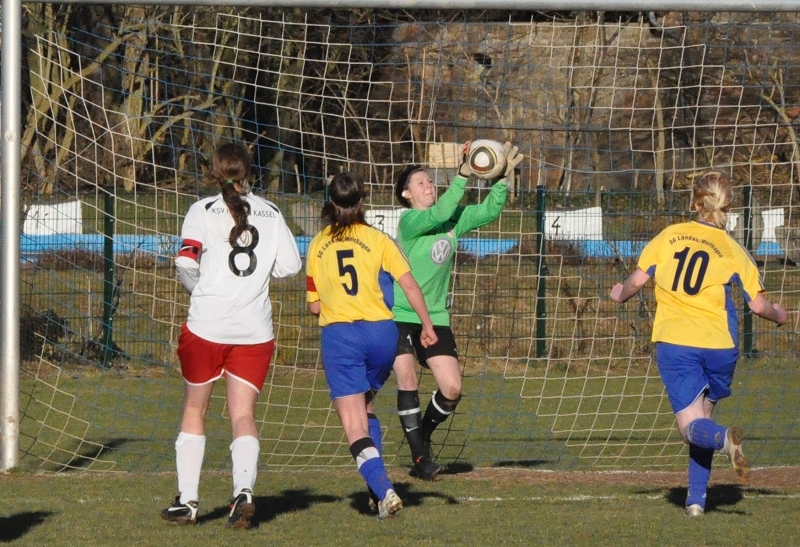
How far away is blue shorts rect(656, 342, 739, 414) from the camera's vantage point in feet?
18.6

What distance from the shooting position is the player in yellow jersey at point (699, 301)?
5.67 m

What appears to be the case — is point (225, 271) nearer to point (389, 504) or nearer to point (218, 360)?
point (218, 360)

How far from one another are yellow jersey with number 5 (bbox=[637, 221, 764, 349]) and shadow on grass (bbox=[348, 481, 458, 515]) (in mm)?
1593

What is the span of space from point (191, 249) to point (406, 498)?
2.02 m

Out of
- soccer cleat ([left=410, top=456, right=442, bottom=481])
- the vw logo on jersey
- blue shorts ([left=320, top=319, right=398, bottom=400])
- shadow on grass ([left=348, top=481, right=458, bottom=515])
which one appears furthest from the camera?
the vw logo on jersey

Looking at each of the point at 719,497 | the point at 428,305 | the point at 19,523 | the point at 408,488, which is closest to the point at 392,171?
the point at 428,305

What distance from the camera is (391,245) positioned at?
18.8 feet

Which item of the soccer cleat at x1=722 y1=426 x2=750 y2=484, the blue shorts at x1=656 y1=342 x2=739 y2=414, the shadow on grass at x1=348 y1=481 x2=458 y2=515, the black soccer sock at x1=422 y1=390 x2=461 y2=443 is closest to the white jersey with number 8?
the shadow on grass at x1=348 y1=481 x2=458 y2=515

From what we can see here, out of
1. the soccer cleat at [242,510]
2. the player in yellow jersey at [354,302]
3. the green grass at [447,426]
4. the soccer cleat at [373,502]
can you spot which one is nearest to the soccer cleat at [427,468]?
the green grass at [447,426]

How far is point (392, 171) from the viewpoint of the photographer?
908cm

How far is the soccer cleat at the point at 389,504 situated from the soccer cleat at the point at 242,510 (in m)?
0.60

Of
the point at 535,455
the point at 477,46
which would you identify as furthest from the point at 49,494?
the point at 477,46

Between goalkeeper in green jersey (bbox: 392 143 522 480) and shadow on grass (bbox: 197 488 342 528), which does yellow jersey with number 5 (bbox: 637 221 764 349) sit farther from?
shadow on grass (bbox: 197 488 342 528)

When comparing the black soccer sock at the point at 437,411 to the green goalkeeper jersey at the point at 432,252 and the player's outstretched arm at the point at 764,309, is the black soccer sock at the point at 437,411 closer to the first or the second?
the green goalkeeper jersey at the point at 432,252
